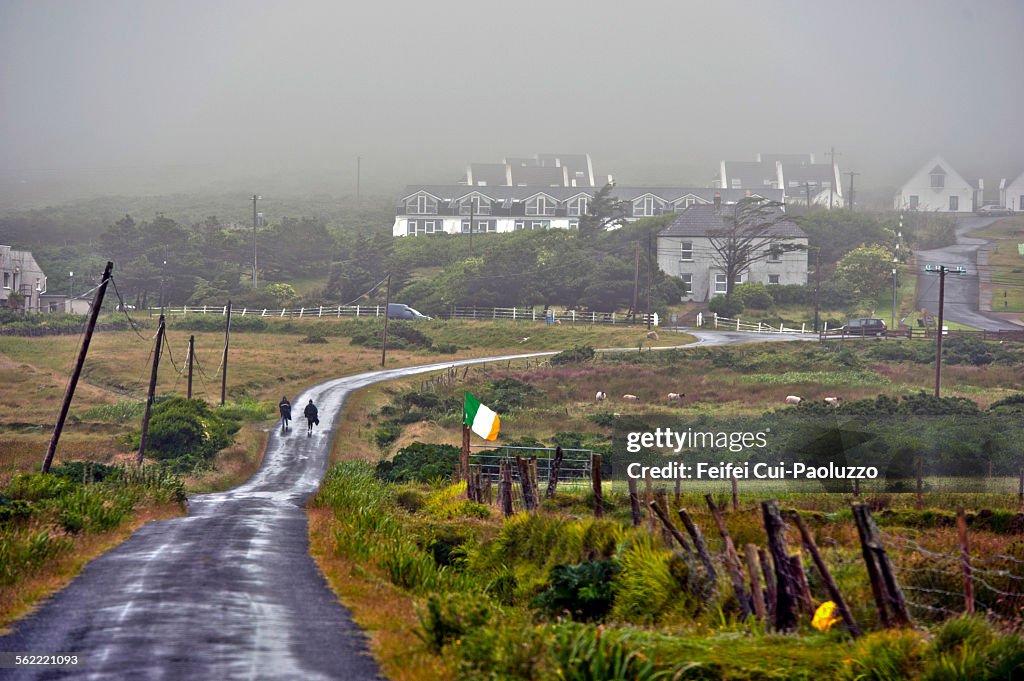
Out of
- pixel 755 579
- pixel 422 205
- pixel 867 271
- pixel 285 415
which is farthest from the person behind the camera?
pixel 422 205

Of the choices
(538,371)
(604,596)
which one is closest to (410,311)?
(538,371)

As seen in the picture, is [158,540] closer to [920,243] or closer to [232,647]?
[232,647]

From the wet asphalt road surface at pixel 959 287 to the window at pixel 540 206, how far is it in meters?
51.0

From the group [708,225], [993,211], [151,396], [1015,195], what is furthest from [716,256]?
[151,396]

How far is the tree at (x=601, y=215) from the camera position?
136 meters

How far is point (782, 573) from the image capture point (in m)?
12.3

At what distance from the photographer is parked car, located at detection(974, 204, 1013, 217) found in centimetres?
16050

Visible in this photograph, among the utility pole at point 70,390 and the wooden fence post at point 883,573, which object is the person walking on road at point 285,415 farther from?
the wooden fence post at point 883,573

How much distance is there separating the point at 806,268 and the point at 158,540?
330 ft

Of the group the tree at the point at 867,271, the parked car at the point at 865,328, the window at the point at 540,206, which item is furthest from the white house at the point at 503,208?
the parked car at the point at 865,328

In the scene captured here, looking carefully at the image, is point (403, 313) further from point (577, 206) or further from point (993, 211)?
point (993, 211)

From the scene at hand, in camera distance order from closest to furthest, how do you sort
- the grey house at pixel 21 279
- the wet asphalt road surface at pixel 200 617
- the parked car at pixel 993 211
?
the wet asphalt road surface at pixel 200 617 → the grey house at pixel 21 279 → the parked car at pixel 993 211

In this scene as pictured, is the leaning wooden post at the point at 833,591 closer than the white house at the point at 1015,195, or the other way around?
the leaning wooden post at the point at 833,591

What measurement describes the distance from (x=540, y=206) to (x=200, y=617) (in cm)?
14517
